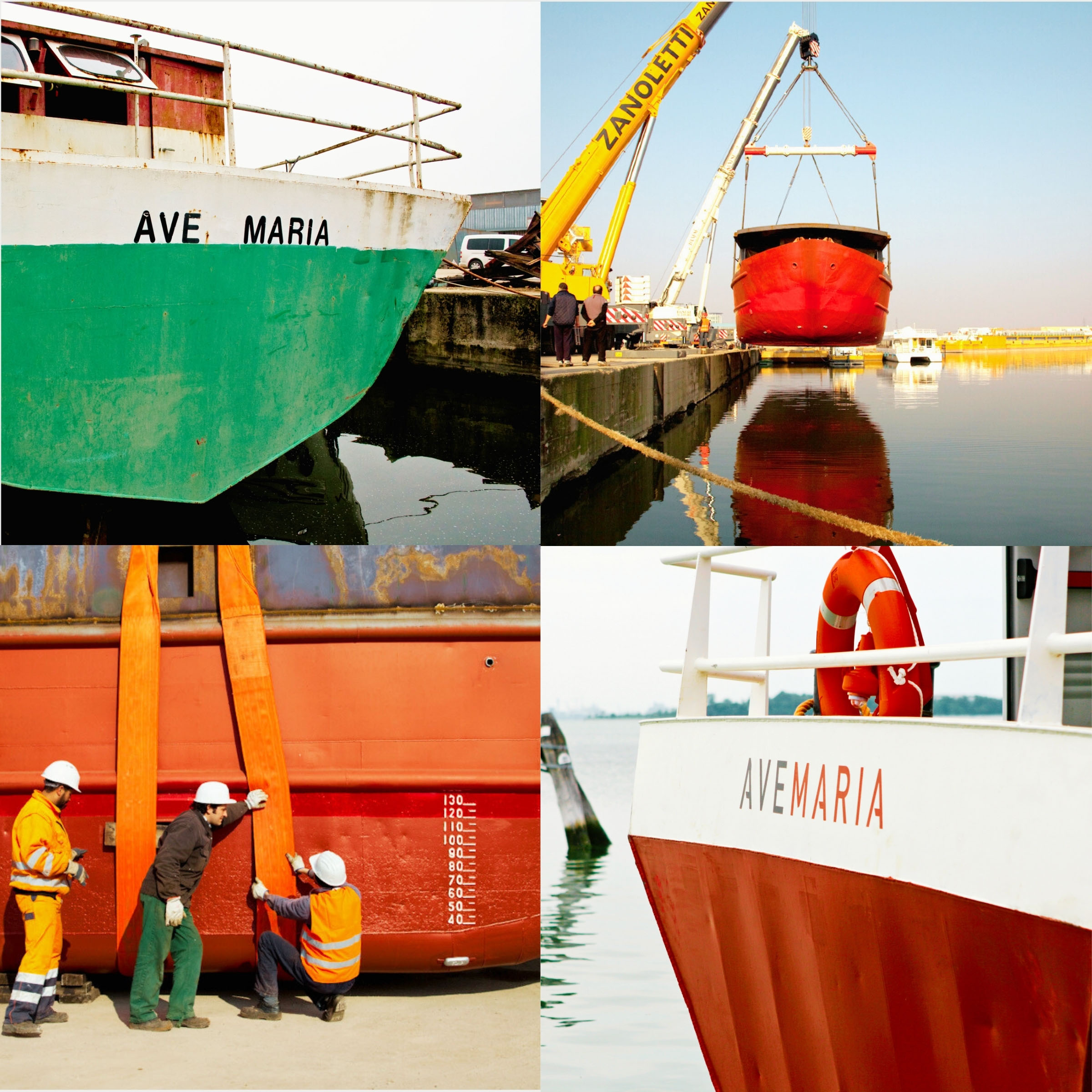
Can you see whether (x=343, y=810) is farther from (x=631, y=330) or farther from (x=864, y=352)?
(x=864, y=352)

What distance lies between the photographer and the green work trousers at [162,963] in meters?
4.85

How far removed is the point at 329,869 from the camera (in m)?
5.17

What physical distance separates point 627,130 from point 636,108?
30cm

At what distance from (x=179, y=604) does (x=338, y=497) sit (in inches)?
132

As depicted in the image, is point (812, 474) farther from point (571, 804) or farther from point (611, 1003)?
point (571, 804)

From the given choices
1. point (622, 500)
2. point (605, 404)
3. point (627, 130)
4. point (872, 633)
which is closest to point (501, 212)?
point (627, 130)

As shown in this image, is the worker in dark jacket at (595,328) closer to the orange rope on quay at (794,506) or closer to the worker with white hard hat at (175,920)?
the orange rope on quay at (794,506)

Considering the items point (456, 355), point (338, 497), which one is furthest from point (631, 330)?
point (338, 497)

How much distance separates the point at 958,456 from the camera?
9.98 metres

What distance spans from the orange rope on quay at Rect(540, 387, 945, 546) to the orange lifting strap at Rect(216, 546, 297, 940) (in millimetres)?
3277

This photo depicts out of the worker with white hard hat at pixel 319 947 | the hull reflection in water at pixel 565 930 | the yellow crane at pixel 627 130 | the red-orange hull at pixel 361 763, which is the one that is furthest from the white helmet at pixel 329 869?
the yellow crane at pixel 627 130

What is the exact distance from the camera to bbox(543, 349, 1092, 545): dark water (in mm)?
7504

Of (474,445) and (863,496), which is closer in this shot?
(863,496)

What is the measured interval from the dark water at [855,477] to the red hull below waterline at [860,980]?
3470 mm
